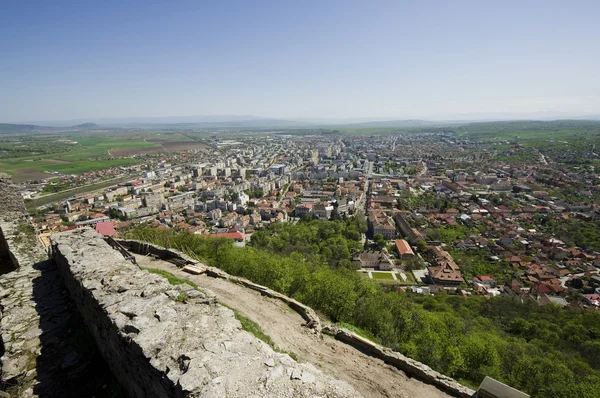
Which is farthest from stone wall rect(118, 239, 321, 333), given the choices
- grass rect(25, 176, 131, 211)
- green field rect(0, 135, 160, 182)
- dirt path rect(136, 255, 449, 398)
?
green field rect(0, 135, 160, 182)

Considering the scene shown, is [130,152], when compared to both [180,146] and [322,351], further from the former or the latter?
[322,351]

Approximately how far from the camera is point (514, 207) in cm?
5888

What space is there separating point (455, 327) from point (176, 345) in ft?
55.8

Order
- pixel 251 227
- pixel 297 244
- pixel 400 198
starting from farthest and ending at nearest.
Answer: pixel 400 198, pixel 251 227, pixel 297 244

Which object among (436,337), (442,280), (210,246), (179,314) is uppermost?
(179,314)

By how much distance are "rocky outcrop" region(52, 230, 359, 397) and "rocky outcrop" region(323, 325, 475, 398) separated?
5.36m

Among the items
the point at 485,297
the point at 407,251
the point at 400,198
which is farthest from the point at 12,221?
the point at 400,198

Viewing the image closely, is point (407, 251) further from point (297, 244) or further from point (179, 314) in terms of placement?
point (179, 314)

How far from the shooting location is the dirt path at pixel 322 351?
7391 mm

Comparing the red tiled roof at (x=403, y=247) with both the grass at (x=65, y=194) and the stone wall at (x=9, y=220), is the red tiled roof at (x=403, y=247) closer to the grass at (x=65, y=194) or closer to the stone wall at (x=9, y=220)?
the stone wall at (x=9, y=220)

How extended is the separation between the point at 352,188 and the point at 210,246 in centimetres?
6079

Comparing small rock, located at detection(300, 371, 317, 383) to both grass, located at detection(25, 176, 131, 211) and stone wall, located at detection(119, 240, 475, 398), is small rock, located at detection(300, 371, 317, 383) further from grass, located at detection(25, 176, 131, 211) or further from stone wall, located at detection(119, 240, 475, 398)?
grass, located at detection(25, 176, 131, 211)

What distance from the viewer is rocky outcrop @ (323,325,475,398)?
755 cm

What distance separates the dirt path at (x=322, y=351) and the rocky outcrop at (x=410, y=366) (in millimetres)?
174
